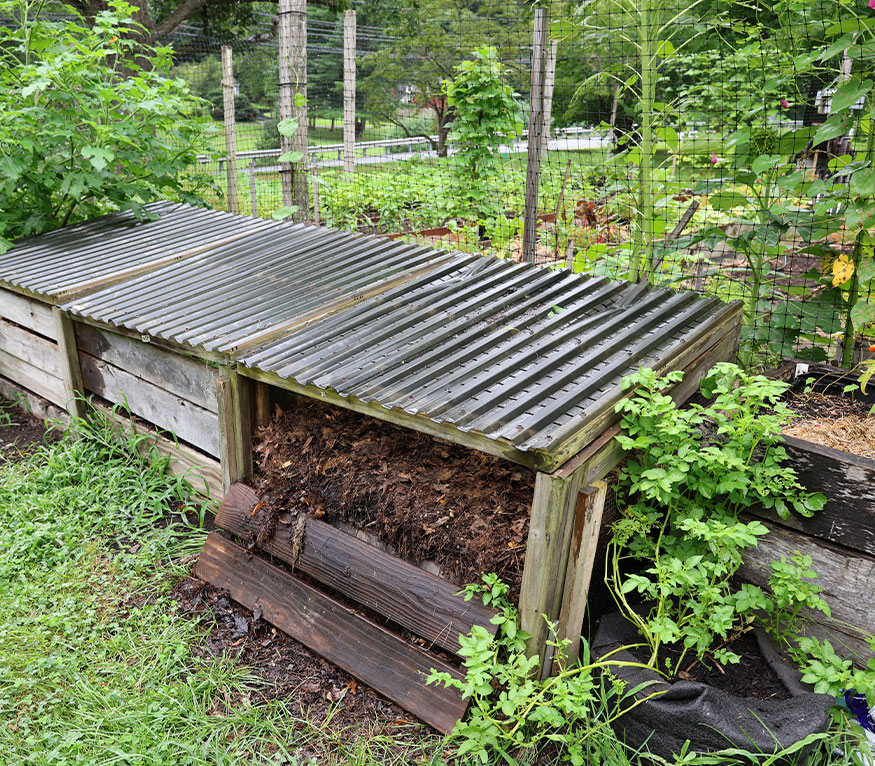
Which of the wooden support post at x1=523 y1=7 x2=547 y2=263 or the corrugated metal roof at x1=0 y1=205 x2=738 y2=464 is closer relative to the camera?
the corrugated metal roof at x1=0 y1=205 x2=738 y2=464

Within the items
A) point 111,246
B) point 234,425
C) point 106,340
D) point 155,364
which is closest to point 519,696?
point 234,425

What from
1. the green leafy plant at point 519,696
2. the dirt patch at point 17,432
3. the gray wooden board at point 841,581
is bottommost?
the dirt patch at point 17,432

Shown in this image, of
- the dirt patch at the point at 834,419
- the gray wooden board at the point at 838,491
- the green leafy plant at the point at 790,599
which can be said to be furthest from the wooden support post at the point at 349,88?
the green leafy plant at the point at 790,599

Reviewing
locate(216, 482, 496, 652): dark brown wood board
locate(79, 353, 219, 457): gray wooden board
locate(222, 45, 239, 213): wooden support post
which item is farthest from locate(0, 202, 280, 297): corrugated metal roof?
locate(222, 45, 239, 213): wooden support post

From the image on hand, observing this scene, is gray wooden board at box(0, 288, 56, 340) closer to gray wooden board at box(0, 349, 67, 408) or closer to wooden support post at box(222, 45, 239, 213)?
gray wooden board at box(0, 349, 67, 408)

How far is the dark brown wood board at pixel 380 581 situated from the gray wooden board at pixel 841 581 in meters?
1.13

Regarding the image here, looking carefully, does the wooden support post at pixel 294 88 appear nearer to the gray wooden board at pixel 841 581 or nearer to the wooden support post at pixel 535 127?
the wooden support post at pixel 535 127

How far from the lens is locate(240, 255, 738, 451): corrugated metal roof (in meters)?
2.28

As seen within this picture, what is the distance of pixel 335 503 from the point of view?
2777 millimetres

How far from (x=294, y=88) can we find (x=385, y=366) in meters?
3.57

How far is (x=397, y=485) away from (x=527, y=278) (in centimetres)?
134

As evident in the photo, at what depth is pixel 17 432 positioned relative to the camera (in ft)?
14.5

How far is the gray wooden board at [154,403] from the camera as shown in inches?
133

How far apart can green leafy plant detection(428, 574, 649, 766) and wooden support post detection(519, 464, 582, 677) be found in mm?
50
